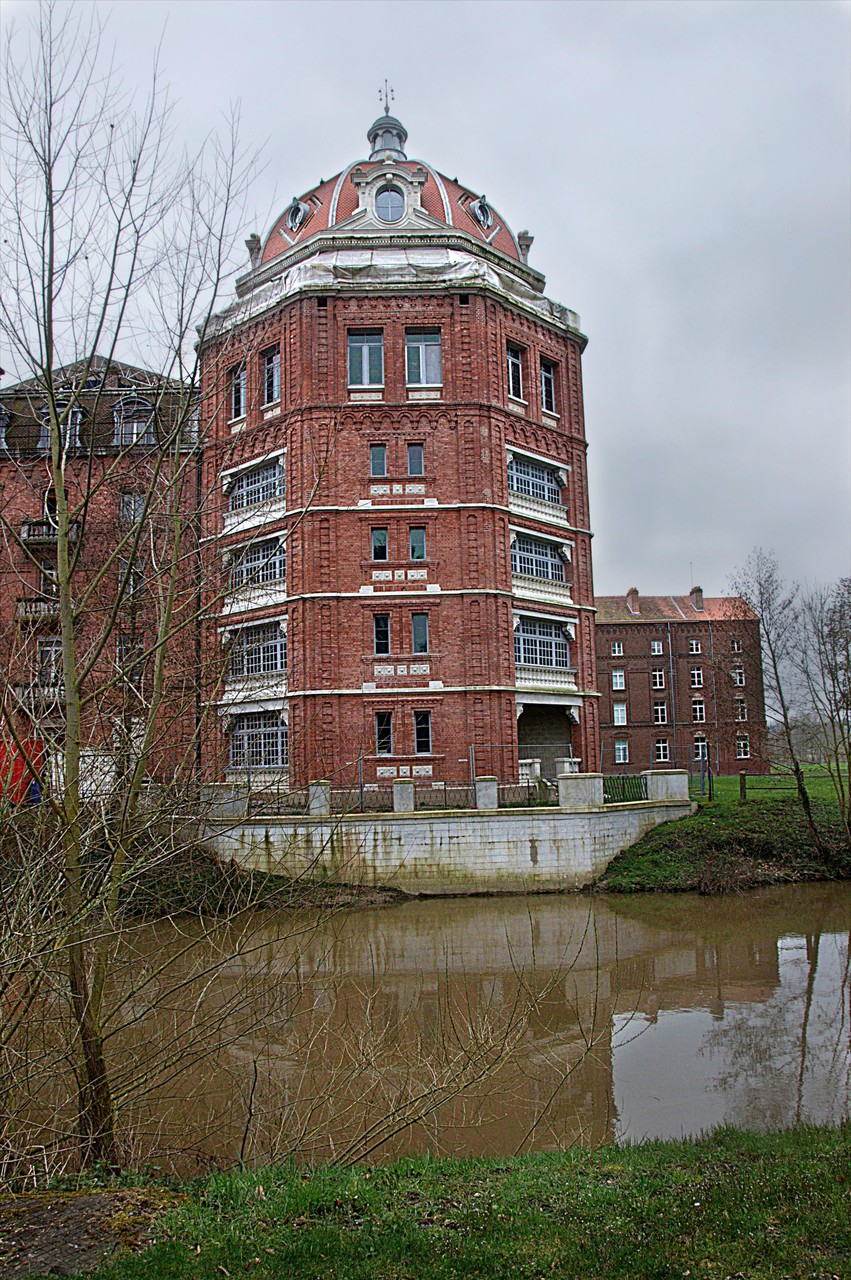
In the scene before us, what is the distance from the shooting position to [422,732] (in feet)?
89.5

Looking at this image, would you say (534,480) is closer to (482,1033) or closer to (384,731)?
(384,731)

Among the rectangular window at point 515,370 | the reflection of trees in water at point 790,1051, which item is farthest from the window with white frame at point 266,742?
the reflection of trees in water at point 790,1051

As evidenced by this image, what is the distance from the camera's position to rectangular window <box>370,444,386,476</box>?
2850cm

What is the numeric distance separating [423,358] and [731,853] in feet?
57.3

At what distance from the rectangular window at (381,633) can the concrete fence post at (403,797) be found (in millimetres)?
5194

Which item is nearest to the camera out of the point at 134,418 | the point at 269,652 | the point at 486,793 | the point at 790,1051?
the point at 134,418

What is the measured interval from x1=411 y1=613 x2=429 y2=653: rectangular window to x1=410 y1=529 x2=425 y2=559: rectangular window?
5.97 feet

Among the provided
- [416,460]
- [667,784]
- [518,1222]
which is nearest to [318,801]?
[667,784]

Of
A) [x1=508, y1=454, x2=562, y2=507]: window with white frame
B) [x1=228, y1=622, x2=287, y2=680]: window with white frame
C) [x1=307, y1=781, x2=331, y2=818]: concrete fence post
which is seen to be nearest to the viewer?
[x1=307, y1=781, x2=331, y2=818]: concrete fence post

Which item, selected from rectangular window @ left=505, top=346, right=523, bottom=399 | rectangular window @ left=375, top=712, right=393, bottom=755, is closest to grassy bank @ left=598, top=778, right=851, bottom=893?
rectangular window @ left=375, top=712, right=393, bottom=755

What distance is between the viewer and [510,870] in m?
23.3

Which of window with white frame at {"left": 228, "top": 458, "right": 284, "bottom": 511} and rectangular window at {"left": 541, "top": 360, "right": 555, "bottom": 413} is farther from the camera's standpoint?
rectangular window at {"left": 541, "top": 360, "right": 555, "bottom": 413}

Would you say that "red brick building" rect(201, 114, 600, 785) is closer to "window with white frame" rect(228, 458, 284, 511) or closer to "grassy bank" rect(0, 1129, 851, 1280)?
"window with white frame" rect(228, 458, 284, 511)

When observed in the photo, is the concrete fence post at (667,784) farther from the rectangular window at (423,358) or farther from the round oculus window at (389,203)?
the round oculus window at (389,203)
